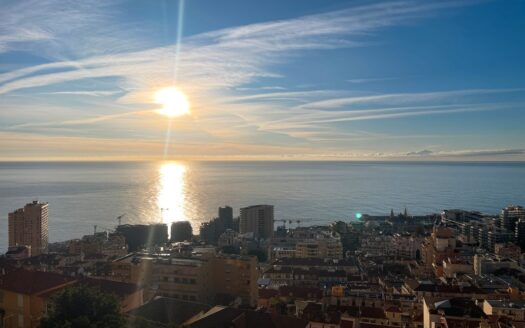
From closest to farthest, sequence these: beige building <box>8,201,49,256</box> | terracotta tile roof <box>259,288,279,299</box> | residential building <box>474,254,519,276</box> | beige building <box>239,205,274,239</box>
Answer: terracotta tile roof <box>259,288,279,299</box> < residential building <box>474,254,519,276</box> < beige building <box>8,201,49,256</box> < beige building <box>239,205,274,239</box>

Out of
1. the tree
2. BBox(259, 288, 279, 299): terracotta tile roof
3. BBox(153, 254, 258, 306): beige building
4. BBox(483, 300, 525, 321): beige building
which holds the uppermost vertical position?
the tree

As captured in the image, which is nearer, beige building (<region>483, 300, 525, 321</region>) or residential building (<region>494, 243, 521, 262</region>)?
beige building (<region>483, 300, 525, 321</region>)

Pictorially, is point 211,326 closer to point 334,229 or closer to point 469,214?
point 334,229

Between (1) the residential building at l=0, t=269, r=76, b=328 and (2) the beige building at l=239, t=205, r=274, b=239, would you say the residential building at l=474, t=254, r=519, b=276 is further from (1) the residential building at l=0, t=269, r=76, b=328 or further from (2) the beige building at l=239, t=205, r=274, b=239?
(2) the beige building at l=239, t=205, r=274, b=239

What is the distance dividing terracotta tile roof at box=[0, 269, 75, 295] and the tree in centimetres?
314

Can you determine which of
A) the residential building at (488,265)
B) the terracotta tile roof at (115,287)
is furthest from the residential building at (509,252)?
the terracotta tile roof at (115,287)

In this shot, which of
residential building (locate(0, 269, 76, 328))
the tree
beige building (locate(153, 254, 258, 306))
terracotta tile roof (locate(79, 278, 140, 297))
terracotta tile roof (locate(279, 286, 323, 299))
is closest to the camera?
the tree

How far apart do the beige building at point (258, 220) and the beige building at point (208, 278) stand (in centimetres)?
3203

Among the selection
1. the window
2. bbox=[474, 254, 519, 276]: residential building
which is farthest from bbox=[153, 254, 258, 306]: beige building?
bbox=[474, 254, 519, 276]: residential building

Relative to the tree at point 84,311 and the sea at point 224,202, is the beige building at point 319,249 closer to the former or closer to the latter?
the sea at point 224,202

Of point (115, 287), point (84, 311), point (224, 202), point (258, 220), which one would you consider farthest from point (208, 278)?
point (224, 202)

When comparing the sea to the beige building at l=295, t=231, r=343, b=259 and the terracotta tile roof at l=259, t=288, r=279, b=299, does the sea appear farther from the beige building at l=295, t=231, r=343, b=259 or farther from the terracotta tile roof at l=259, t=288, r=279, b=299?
the terracotta tile roof at l=259, t=288, r=279, b=299

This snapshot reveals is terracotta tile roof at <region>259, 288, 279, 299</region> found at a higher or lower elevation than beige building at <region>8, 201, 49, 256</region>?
lower

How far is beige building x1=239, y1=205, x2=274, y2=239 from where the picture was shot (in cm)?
5103
